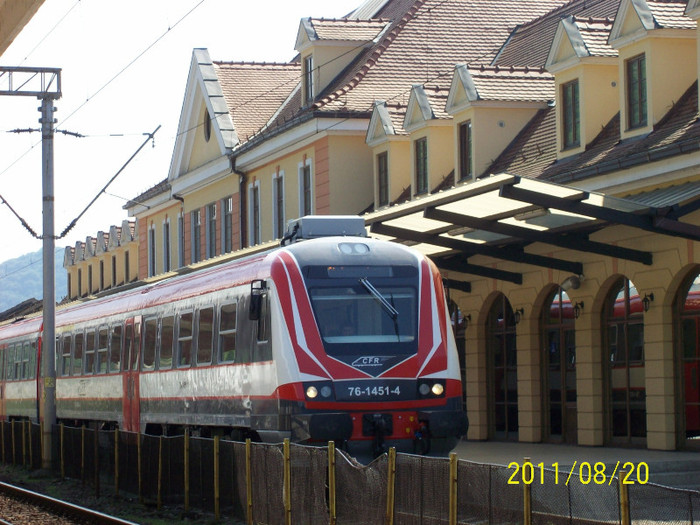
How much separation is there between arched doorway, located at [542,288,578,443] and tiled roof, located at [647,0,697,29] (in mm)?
5145

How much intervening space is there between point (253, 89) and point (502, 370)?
18.2 meters

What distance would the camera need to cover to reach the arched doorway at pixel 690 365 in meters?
20.8

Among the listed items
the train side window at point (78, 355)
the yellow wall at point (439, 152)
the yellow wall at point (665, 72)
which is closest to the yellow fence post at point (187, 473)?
the yellow wall at point (665, 72)

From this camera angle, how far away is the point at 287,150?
35.8 metres

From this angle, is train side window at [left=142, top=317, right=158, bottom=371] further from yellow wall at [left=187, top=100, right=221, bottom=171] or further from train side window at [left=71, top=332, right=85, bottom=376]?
yellow wall at [left=187, top=100, right=221, bottom=171]

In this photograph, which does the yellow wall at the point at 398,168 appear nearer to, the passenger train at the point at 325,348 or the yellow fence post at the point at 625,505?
the passenger train at the point at 325,348

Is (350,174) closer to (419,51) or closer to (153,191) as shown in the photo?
(419,51)

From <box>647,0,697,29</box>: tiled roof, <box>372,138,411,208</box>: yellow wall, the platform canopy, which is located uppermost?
<box>647,0,697,29</box>: tiled roof

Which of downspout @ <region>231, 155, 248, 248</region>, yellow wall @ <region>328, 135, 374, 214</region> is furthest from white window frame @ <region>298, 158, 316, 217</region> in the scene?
downspout @ <region>231, 155, 248, 248</region>

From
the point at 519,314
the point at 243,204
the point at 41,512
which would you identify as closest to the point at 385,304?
the point at 41,512

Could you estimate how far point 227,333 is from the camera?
18172 millimetres

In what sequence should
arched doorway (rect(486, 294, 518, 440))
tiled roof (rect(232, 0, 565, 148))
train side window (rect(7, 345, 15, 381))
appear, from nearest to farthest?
arched doorway (rect(486, 294, 518, 440))
tiled roof (rect(232, 0, 565, 148))
train side window (rect(7, 345, 15, 381))

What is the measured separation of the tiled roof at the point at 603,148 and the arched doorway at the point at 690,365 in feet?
6.88

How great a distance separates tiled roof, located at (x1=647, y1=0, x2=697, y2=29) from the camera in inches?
877
